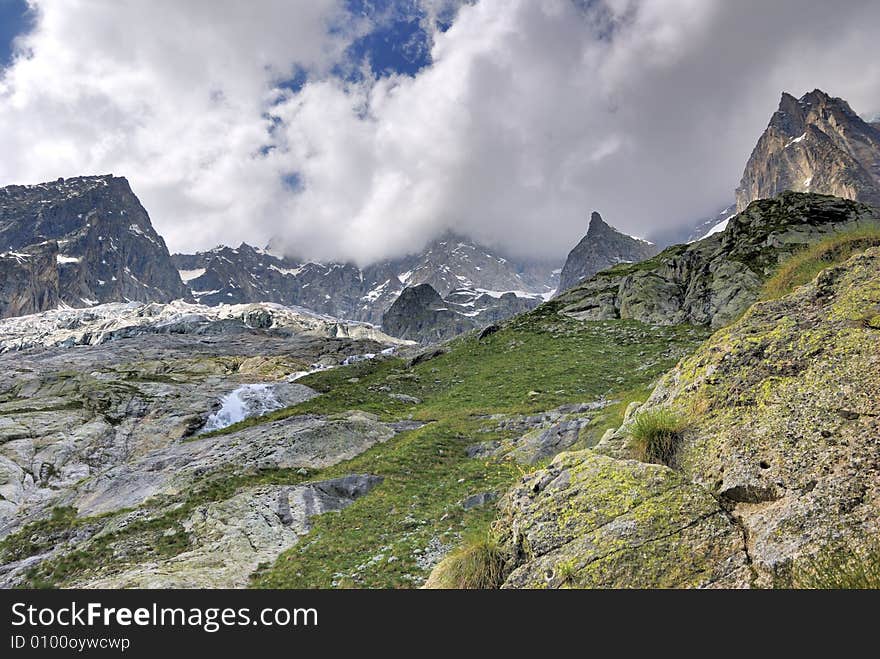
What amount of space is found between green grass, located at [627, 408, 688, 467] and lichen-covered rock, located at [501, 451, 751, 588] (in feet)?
2.55

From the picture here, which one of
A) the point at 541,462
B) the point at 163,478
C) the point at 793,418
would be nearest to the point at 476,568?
the point at 541,462

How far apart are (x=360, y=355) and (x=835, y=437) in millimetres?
113843

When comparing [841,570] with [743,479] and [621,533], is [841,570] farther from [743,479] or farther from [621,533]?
[621,533]

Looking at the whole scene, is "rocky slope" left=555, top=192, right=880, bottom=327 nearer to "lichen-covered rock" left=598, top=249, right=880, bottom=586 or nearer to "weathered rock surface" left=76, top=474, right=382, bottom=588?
"lichen-covered rock" left=598, top=249, right=880, bottom=586

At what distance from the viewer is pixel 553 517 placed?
666 cm

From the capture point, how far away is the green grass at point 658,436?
289 inches

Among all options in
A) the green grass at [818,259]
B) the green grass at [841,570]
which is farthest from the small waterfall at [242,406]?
the green grass at [841,570]

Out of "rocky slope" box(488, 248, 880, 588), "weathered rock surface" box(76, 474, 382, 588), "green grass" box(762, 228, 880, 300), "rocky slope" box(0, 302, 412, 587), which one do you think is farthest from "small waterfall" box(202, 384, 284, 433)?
"green grass" box(762, 228, 880, 300)

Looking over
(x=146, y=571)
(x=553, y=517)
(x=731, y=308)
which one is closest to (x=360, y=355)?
(x=731, y=308)

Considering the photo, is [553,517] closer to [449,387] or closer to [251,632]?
[251,632]

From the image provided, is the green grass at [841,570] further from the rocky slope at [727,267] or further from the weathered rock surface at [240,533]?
the rocky slope at [727,267]

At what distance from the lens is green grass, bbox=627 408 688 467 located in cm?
734

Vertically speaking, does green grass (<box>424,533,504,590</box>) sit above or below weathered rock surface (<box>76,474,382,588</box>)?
below

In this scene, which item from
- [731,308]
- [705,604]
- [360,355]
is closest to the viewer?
[705,604]
